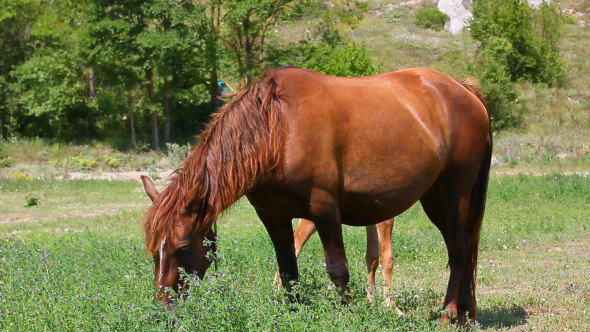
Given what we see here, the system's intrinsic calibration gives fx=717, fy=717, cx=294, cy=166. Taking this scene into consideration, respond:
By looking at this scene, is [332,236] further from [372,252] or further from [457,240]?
[372,252]

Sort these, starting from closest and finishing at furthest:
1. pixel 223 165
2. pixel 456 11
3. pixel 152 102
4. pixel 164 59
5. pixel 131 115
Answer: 1. pixel 223 165
2. pixel 164 59
3. pixel 152 102
4. pixel 131 115
5. pixel 456 11

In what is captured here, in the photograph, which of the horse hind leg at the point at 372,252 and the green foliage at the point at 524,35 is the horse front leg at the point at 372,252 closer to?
the horse hind leg at the point at 372,252

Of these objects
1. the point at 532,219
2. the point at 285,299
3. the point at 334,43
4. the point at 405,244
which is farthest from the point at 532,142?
the point at 285,299

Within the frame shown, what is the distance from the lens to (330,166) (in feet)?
16.8

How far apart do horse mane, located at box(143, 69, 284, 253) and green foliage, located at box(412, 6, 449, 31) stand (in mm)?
50032

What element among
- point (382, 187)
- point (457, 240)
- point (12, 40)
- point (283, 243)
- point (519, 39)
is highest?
point (382, 187)

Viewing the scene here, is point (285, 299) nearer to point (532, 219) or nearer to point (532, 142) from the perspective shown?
point (532, 219)

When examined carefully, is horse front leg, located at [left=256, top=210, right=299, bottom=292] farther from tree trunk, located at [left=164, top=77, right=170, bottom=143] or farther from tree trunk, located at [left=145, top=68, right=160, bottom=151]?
tree trunk, located at [left=164, top=77, right=170, bottom=143]

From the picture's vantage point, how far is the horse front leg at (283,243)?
5.56 m

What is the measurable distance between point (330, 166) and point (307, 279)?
1.21 m

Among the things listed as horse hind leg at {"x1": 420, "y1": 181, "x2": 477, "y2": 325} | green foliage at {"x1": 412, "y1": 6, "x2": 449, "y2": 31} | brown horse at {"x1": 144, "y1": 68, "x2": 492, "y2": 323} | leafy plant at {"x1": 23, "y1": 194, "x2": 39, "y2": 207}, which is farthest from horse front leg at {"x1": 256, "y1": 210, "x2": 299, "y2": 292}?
green foliage at {"x1": 412, "y1": 6, "x2": 449, "y2": 31}

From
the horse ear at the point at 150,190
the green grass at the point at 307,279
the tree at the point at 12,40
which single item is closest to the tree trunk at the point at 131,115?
the tree at the point at 12,40

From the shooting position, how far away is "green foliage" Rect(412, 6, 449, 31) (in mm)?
53531

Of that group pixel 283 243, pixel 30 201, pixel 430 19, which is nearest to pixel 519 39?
pixel 430 19
